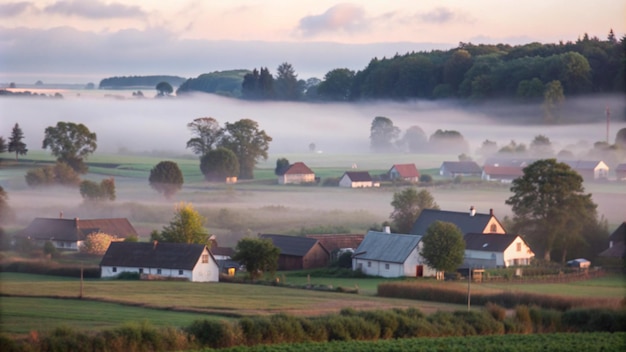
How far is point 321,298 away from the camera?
2512cm

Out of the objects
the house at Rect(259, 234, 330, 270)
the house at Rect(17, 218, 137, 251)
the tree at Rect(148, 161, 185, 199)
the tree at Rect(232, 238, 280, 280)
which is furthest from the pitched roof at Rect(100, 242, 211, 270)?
the tree at Rect(148, 161, 185, 199)

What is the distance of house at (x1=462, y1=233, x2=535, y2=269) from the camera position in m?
31.8

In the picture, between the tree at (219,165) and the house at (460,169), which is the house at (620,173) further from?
the tree at (219,165)

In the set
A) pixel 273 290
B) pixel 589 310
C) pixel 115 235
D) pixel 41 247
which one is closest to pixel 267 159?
pixel 115 235

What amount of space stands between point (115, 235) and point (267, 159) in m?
11.5

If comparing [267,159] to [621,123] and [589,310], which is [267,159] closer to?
[621,123]

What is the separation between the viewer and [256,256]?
29.5 meters

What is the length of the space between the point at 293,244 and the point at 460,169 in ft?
45.9

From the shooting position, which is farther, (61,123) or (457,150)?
(457,150)

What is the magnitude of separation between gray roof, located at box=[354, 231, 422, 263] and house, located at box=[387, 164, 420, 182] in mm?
11498

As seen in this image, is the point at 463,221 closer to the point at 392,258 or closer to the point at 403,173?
the point at 392,258

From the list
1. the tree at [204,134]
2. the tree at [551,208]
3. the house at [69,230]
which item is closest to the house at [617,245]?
the tree at [551,208]

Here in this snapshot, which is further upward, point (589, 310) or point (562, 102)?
point (562, 102)

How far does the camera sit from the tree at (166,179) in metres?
39.6
